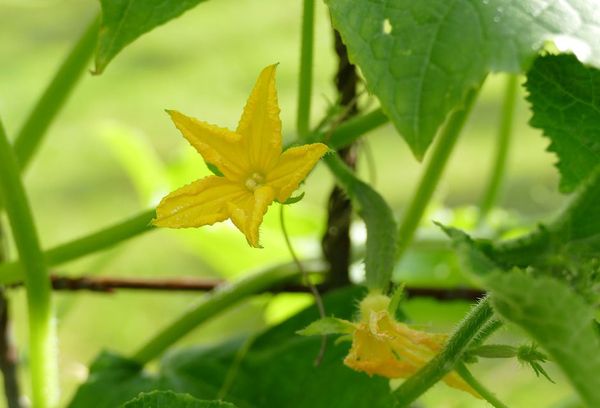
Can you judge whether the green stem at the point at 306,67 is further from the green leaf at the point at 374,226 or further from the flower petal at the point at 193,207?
the flower petal at the point at 193,207

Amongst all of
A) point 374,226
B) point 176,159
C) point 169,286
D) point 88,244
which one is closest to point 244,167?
point 374,226

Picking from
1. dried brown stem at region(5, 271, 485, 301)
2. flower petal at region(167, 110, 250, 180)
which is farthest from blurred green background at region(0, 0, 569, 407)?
flower petal at region(167, 110, 250, 180)

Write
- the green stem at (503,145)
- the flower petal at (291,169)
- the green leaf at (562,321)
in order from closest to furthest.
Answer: the green leaf at (562,321) → the flower petal at (291,169) → the green stem at (503,145)

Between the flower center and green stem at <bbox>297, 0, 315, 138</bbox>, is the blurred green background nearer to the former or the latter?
green stem at <bbox>297, 0, 315, 138</bbox>

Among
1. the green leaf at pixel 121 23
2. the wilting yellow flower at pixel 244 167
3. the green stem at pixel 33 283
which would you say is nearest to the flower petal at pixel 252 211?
the wilting yellow flower at pixel 244 167

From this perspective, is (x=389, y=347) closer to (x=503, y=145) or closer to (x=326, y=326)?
(x=326, y=326)
